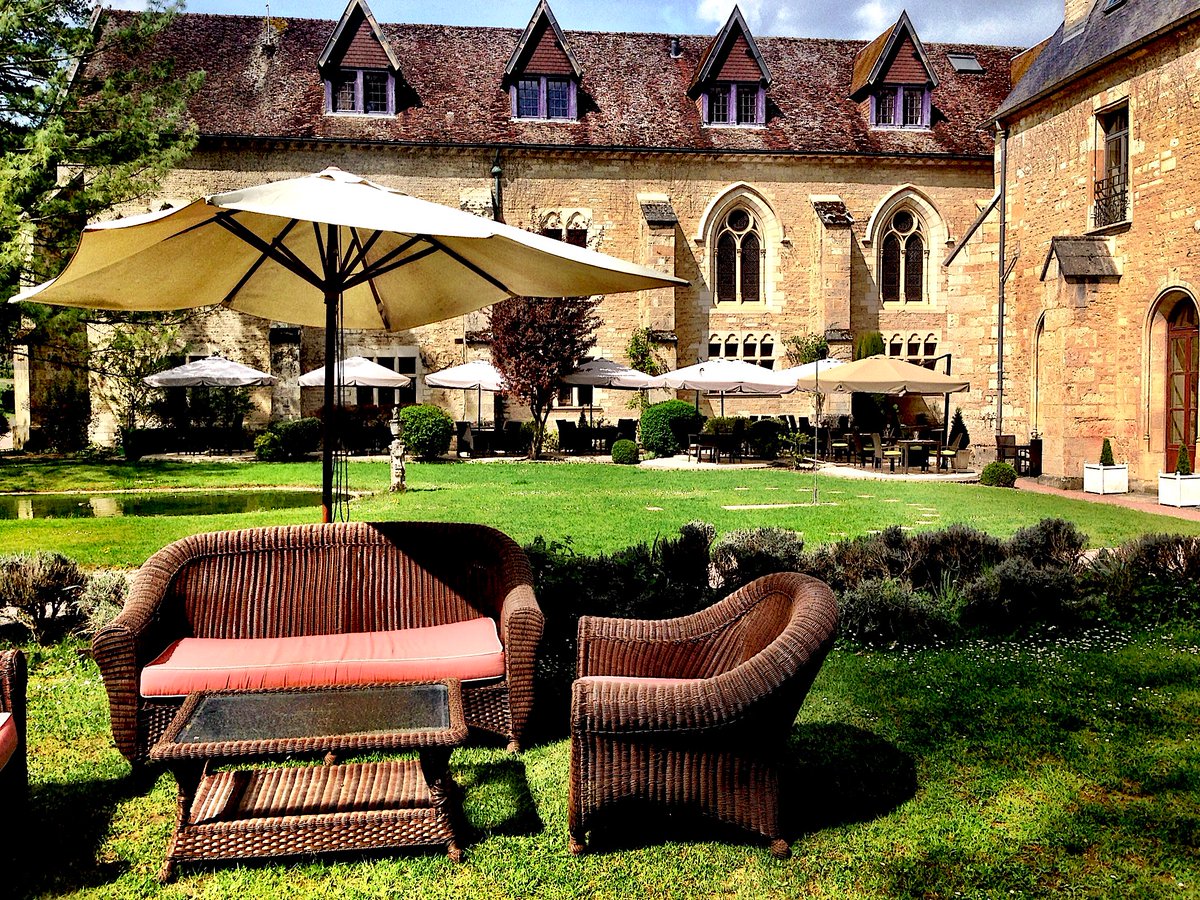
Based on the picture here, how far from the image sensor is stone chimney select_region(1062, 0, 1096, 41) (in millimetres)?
17984

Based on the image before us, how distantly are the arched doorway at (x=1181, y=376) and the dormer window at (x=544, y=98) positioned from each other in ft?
54.0

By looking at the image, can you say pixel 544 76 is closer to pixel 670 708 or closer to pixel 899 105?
pixel 899 105

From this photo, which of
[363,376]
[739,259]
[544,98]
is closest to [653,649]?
[363,376]

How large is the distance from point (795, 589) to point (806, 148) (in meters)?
24.8

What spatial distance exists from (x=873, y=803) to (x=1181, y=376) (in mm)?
14550

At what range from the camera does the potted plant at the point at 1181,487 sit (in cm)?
1356

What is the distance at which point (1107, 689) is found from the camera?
5312 millimetres

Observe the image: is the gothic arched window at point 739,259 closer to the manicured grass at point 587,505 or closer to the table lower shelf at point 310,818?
the manicured grass at point 587,505

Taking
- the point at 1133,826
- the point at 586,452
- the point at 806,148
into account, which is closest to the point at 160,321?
the point at 586,452

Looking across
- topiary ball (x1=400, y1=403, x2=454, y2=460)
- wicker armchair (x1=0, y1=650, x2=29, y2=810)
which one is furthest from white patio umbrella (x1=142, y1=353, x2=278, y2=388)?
wicker armchair (x1=0, y1=650, x2=29, y2=810)

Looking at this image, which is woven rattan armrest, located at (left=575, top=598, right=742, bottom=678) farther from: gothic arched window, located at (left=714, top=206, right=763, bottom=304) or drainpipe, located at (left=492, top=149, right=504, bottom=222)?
gothic arched window, located at (left=714, top=206, right=763, bottom=304)

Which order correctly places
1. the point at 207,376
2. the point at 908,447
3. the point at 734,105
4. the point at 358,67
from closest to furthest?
the point at 908,447
the point at 207,376
the point at 358,67
the point at 734,105

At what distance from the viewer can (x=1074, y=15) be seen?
18.3 metres

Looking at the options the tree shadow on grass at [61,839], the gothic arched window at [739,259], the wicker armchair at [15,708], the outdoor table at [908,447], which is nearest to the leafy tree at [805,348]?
the gothic arched window at [739,259]
